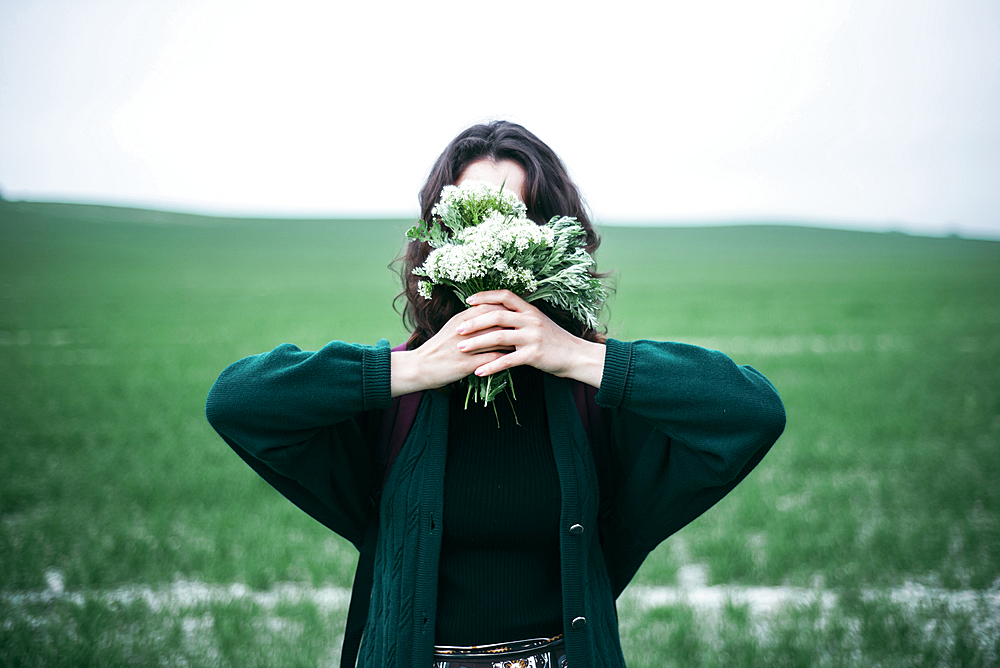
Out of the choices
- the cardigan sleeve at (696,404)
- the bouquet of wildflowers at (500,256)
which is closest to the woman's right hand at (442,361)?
the bouquet of wildflowers at (500,256)

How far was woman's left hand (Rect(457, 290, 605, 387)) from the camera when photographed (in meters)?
1.74

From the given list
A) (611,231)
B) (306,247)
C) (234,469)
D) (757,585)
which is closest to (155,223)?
(306,247)

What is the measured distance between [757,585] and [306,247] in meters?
59.4

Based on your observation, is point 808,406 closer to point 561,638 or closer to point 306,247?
point 561,638

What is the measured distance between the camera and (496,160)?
2.10 m

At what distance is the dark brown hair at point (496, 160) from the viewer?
6.84ft

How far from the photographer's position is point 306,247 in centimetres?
5962

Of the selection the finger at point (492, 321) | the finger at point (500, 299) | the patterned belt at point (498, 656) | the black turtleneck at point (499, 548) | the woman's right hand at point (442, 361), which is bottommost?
the patterned belt at point (498, 656)

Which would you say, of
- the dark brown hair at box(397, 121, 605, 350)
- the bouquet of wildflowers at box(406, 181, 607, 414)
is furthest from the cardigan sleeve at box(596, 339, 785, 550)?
the dark brown hair at box(397, 121, 605, 350)

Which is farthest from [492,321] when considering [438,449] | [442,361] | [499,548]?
[499,548]

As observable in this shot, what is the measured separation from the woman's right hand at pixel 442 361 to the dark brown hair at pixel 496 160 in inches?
11.5

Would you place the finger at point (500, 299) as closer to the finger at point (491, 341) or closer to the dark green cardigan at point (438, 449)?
the finger at point (491, 341)

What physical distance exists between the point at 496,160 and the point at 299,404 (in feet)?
3.39

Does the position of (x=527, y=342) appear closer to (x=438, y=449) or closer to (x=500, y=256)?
(x=500, y=256)
